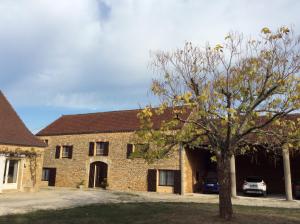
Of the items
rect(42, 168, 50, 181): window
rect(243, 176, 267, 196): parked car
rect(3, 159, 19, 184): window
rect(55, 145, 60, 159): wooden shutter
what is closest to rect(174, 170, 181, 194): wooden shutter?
rect(243, 176, 267, 196): parked car

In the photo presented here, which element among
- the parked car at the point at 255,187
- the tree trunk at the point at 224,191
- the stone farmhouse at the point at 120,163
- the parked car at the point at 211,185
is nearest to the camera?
the tree trunk at the point at 224,191

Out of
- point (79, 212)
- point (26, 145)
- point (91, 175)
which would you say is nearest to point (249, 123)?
point (79, 212)

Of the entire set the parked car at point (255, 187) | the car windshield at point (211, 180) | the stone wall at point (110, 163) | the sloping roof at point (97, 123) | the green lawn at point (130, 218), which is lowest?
the green lawn at point (130, 218)

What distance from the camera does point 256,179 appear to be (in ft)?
73.8

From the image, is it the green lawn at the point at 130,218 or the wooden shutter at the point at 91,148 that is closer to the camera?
the green lawn at the point at 130,218

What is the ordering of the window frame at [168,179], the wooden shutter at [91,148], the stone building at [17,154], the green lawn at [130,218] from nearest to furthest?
the green lawn at [130,218]
the stone building at [17,154]
the window frame at [168,179]
the wooden shutter at [91,148]

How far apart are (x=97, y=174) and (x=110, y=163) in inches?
73.2

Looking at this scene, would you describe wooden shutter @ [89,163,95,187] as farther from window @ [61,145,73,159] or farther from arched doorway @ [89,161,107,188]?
window @ [61,145,73,159]

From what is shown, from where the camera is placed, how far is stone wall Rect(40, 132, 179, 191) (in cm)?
2516

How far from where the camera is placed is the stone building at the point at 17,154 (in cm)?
1925

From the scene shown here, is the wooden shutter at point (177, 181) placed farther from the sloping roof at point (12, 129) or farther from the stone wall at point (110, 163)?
the sloping roof at point (12, 129)

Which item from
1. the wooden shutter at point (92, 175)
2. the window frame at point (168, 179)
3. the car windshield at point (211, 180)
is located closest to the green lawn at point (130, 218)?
the window frame at point (168, 179)

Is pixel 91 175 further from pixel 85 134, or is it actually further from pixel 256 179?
pixel 256 179

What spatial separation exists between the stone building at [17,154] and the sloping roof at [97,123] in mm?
7477
